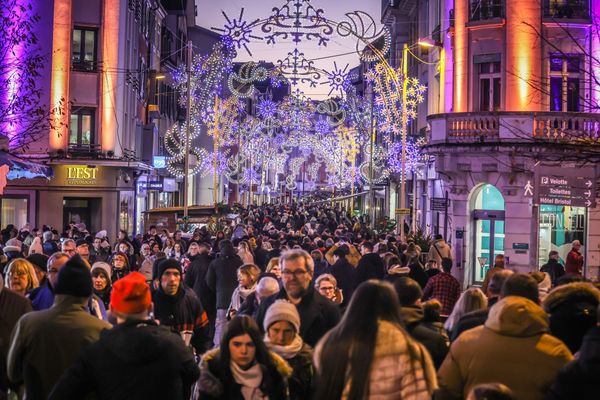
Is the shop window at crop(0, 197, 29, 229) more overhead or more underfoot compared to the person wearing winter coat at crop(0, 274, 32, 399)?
more overhead

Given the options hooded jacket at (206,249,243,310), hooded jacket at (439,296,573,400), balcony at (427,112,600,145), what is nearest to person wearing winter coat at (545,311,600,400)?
hooded jacket at (439,296,573,400)

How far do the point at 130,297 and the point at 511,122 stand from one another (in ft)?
72.3

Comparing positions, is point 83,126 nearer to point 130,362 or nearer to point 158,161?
point 158,161

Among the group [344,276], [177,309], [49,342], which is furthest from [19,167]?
[49,342]

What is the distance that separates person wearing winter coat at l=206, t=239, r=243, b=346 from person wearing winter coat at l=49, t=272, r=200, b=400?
845 centimetres

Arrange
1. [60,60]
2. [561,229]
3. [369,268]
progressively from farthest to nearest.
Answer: [60,60]
[561,229]
[369,268]

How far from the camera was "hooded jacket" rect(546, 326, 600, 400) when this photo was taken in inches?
204

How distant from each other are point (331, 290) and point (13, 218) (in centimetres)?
2761

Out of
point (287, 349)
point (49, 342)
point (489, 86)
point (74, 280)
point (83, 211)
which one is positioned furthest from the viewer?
point (83, 211)

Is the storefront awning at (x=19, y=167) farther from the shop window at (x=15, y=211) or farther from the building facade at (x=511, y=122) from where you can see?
the building facade at (x=511, y=122)

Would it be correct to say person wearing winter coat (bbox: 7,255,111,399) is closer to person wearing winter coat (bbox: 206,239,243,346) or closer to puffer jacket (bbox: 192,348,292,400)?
puffer jacket (bbox: 192,348,292,400)

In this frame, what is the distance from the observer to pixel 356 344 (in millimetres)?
5152

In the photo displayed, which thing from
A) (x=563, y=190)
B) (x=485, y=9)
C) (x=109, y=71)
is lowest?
(x=563, y=190)

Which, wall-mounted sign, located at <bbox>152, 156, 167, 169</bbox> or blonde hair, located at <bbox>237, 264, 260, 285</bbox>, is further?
wall-mounted sign, located at <bbox>152, 156, 167, 169</bbox>
